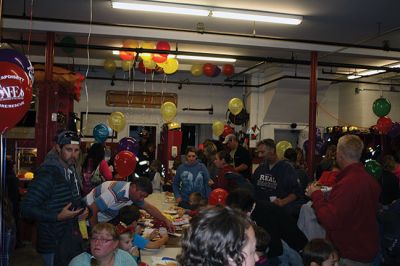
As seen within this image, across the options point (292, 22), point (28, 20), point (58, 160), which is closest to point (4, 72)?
point (58, 160)


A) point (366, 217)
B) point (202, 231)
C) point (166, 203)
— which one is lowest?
point (166, 203)

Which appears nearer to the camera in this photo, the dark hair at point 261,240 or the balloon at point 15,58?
the dark hair at point 261,240

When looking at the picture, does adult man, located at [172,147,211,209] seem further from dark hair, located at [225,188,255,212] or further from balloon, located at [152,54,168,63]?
dark hair, located at [225,188,255,212]

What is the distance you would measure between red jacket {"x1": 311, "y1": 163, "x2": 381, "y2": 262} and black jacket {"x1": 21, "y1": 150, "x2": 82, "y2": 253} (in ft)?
6.77

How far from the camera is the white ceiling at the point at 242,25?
6801mm

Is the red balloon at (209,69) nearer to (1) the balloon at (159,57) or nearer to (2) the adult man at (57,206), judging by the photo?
(1) the balloon at (159,57)

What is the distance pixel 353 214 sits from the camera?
3.37m

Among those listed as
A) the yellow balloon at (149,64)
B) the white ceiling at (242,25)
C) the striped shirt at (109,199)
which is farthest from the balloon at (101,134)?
the striped shirt at (109,199)

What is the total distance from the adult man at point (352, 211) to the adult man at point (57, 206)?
2.00 metres

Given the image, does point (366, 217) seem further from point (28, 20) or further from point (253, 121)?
point (253, 121)

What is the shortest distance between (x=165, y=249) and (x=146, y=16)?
4.92 metres

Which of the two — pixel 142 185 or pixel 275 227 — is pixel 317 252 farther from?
pixel 142 185

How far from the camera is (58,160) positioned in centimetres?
332

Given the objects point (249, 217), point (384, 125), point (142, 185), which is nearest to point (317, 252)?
point (249, 217)
